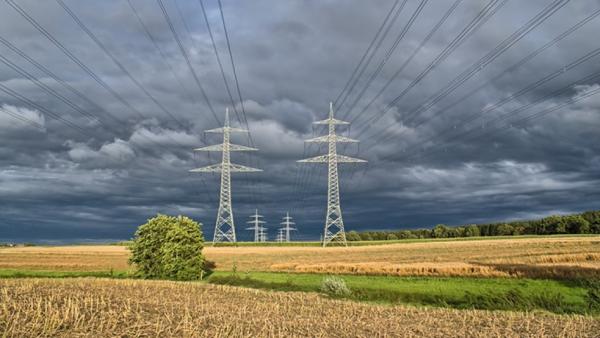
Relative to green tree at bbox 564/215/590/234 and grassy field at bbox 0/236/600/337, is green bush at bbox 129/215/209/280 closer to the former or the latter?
grassy field at bbox 0/236/600/337

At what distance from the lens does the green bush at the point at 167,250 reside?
67938 mm

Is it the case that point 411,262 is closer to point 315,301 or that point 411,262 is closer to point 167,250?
point 167,250

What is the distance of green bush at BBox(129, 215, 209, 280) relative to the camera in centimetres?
6794

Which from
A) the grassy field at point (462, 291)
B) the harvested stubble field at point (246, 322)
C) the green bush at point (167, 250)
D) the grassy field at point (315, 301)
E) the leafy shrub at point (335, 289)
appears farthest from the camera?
the green bush at point (167, 250)

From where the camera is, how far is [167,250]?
68.1m

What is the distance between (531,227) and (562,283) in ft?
508

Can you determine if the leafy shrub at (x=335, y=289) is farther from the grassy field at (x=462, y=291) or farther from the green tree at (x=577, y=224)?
the green tree at (x=577, y=224)

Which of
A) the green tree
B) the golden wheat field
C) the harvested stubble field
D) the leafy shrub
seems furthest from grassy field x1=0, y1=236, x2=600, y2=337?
the green tree

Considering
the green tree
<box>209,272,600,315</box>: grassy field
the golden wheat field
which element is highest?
the green tree

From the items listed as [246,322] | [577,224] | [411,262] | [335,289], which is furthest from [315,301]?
[577,224]

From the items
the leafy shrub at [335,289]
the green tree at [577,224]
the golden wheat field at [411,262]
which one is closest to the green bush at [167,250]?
the golden wheat field at [411,262]

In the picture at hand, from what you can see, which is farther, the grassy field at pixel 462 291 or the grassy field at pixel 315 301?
the grassy field at pixel 462 291

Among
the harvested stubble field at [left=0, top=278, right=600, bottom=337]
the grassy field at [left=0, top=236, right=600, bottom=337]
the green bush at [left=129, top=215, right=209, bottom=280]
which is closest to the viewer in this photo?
the harvested stubble field at [left=0, top=278, right=600, bottom=337]

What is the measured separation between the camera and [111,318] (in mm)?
18828
